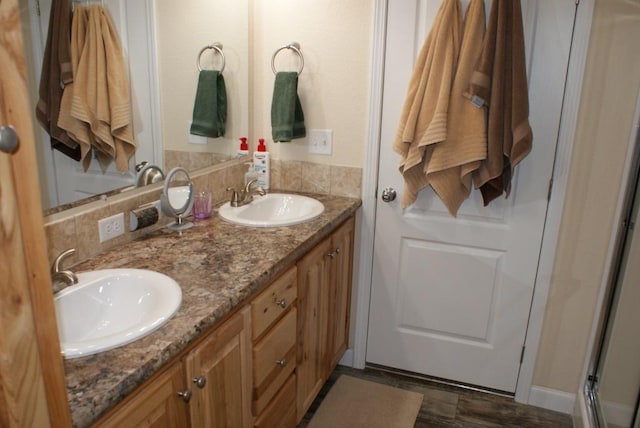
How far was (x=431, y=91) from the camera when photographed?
6.48 ft

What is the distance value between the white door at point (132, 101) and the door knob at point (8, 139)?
814 mm

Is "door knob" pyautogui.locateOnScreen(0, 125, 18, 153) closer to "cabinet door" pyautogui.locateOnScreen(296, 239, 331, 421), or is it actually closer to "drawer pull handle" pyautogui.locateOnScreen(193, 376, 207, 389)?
"drawer pull handle" pyautogui.locateOnScreen(193, 376, 207, 389)

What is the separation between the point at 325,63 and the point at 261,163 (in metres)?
0.58

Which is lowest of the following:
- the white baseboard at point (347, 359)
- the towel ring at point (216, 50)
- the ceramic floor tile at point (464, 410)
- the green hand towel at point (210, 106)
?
the ceramic floor tile at point (464, 410)

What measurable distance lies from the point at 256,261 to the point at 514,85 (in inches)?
47.8

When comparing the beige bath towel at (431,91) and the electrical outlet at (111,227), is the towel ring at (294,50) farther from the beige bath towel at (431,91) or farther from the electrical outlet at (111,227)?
the electrical outlet at (111,227)

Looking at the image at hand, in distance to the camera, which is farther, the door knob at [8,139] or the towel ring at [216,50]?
the towel ring at [216,50]

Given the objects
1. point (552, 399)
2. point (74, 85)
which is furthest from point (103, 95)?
point (552, 399)

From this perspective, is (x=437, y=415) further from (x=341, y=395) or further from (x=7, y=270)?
(x=7, y=270)

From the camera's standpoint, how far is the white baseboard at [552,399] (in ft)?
7.50

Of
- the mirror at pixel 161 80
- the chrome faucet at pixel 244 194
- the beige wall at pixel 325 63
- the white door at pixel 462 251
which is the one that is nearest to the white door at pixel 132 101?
the mirror at pixel 161 80

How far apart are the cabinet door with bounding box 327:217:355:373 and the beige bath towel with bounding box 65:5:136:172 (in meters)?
0.94

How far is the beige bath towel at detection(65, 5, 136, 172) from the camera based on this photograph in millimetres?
1460

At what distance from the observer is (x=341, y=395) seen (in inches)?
93.0
